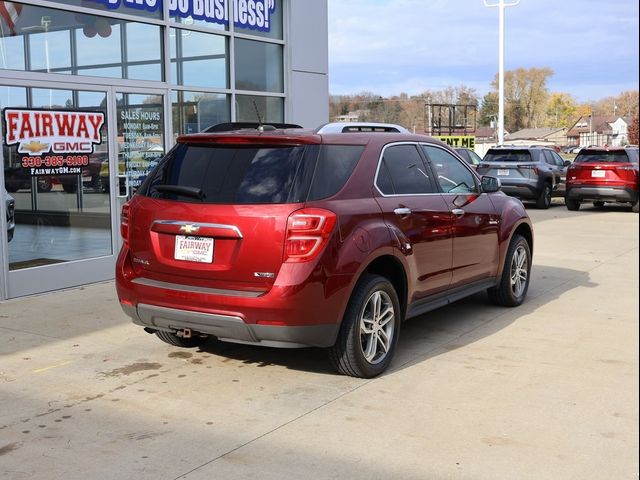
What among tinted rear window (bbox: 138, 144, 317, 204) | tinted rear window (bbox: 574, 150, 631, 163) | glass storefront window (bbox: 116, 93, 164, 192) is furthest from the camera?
tinted rear window (bbox: 574, 150, 631, 163)

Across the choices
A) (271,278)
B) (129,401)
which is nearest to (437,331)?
(271,278)

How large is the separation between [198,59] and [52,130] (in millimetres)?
2860

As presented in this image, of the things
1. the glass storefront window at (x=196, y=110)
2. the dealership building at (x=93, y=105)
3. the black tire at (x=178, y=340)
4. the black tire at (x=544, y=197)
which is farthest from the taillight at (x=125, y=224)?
the black tire at (x=544, y=197)

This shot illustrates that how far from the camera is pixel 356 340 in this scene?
4.99 metres

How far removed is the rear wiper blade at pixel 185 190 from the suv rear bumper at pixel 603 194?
15.5 metres

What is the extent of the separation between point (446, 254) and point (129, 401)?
282 cm

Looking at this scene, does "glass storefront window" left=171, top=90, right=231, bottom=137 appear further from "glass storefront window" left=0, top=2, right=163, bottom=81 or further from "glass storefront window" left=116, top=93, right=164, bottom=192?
"glass storefront window" left=0, top=2, right=163, bottom=81

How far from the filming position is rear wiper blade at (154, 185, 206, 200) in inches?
194

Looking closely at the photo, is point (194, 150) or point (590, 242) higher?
point (194, 150)

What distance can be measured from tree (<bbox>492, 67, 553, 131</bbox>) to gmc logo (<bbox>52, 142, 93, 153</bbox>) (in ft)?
381

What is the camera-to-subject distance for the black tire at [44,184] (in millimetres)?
8109

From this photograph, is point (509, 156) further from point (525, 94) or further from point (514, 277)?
point (525, 94)

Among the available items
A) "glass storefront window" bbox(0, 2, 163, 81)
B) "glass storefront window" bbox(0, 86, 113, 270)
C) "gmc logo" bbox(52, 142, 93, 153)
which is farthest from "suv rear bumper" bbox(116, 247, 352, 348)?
"glass storefront window" bbox(0, 2, 163, 81)

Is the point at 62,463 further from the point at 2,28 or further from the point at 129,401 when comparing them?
the point at 2,28
